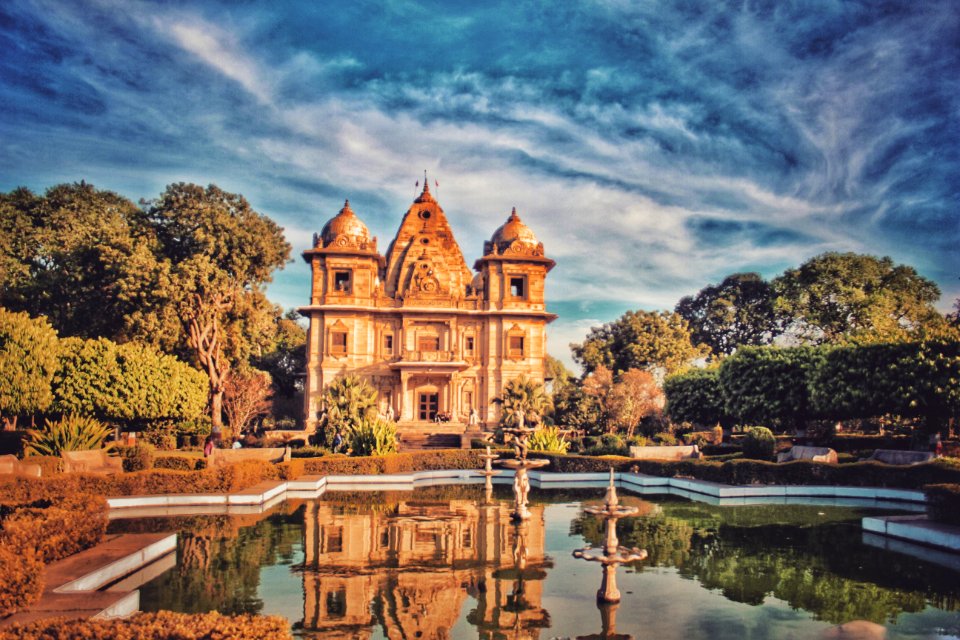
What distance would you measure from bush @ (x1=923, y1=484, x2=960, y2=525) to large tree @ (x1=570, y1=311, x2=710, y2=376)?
40.6 metres

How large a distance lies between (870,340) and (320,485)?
888 inches

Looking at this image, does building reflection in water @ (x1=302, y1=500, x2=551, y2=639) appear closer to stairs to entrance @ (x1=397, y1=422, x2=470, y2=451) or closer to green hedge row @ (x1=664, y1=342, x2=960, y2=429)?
green hedge row @ (x1=664, y1=342, x2=960, y2=429)

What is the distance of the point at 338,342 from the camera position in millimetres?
43094

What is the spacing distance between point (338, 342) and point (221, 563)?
32345 mm

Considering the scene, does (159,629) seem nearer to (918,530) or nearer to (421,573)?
(421,573)

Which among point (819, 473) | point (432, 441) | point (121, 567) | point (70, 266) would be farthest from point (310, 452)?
point (70, 266)

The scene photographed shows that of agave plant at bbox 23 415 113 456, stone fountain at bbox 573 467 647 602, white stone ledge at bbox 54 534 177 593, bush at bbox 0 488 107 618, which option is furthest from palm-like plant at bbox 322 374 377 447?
stone fountain at bbox 573 467 647 602

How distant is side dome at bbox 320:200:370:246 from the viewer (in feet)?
145

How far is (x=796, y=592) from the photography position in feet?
31.3

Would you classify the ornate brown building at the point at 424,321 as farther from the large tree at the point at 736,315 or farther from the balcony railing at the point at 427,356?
the large tree at the point at 736,315

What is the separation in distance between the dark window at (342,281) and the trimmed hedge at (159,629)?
1543 inches

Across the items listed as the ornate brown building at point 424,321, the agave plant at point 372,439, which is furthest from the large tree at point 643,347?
the agave plant at point 372,439

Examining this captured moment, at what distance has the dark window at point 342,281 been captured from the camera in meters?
44.2

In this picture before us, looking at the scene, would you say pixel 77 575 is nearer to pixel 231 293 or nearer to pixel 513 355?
pixel 231 293
